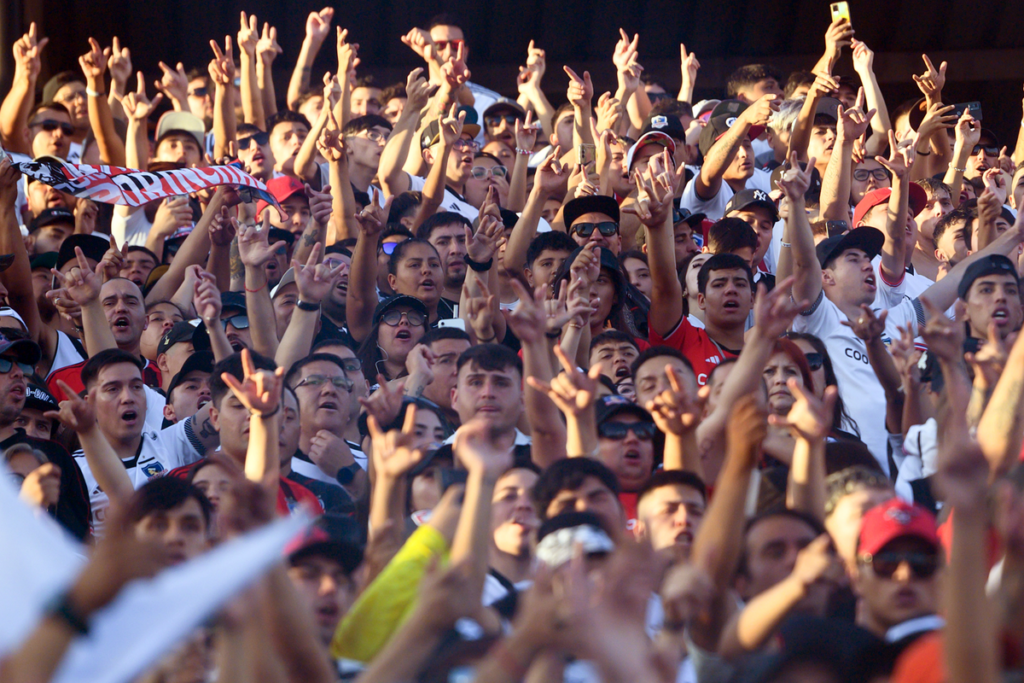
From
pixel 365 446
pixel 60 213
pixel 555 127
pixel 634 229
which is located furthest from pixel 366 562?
pixel 555 127

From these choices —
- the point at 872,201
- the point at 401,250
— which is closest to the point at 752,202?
the point at 872,201

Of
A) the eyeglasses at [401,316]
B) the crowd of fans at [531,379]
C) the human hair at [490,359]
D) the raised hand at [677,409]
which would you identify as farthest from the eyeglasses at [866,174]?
the raised hand at [677,409]

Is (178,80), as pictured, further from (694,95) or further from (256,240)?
(694,95)

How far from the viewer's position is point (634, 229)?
22.5 ft

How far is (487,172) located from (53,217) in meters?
2.34

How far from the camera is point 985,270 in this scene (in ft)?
18.0

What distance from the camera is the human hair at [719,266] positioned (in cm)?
567

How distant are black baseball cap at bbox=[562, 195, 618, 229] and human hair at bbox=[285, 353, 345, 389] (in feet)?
5.03

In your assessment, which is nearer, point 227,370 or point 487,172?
point 227,370

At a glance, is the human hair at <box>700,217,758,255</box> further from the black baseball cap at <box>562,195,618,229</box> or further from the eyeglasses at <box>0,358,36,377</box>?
the eyeglasses at <box>0,358,36,377</box>

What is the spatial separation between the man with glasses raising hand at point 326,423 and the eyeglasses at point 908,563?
7.23ft

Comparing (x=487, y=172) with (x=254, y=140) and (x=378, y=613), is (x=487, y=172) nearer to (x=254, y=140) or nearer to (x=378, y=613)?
(x=254, y=140)

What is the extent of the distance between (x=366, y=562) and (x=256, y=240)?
2.67 meters

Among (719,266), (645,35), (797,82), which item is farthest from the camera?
(645,35)
